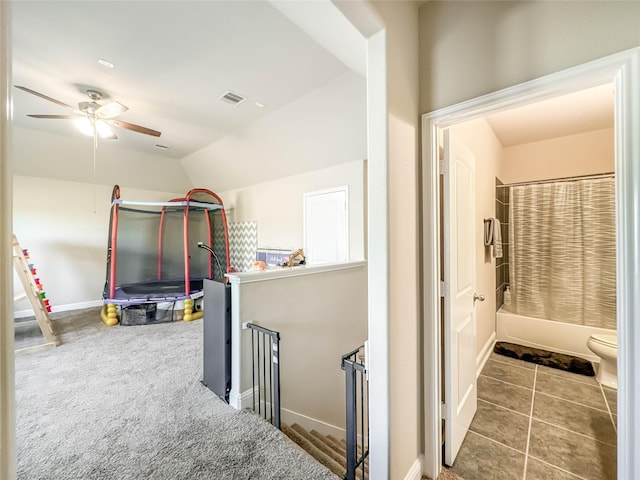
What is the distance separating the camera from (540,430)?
1.97 meters

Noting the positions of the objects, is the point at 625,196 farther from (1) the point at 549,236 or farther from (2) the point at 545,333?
(2) the point at 545,333

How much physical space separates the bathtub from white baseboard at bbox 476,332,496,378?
0.22 metres

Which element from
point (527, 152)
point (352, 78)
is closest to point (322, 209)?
point (352, 78)

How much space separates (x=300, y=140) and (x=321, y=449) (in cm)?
333

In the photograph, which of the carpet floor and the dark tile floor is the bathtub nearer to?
the dark tile floor

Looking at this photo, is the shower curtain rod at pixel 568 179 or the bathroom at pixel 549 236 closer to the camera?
the bathroom at pixel 549 236

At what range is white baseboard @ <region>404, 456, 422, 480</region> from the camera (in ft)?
4.67

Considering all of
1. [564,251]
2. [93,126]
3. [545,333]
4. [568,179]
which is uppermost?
[93,126]

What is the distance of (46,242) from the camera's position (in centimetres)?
433

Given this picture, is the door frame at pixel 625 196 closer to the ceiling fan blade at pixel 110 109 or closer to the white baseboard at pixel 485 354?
the white baseboard at pixel 485 354

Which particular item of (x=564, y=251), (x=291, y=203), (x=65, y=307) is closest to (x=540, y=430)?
(x=564, y=251)

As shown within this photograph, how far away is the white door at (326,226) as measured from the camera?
11.4 ft

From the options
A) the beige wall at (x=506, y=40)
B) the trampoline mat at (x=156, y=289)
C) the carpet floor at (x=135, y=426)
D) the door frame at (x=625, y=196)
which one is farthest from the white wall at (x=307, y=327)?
the trampoline mat at (x=156, y=289)

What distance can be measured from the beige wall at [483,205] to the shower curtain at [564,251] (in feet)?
1.74
